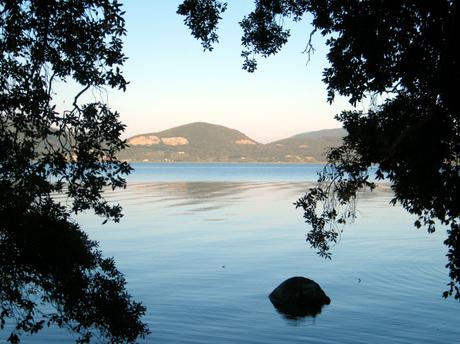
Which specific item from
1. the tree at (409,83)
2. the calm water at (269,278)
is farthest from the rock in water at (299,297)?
the tree at (409,83)

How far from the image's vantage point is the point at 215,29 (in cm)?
1430

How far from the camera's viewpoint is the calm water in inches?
761

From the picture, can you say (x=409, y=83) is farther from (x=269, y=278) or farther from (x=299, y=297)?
(x=269, y=278)

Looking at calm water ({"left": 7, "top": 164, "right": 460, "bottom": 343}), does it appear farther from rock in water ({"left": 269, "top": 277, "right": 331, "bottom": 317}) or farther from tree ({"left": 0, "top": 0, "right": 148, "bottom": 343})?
tree ({"left": 0, "top": 0, "right": 148, "bottom": 343})

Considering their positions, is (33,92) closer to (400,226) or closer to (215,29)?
(215,29)

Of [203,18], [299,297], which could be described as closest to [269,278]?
[299,297]

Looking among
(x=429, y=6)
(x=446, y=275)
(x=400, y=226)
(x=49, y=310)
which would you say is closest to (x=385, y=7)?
(x=429, y=6)

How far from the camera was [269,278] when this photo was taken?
28.2 metres

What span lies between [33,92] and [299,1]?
822 cm

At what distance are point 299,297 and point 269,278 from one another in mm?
5693

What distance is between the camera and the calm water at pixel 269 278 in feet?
63.4

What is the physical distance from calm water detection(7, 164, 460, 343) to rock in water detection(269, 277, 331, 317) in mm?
593

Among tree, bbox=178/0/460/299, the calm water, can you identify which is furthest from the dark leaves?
the calm water

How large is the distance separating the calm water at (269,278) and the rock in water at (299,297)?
1.94 ft
